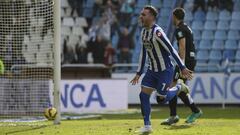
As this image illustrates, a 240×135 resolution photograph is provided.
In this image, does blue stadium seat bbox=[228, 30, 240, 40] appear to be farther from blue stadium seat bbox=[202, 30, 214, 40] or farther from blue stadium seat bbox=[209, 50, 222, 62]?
blue stadium seat bbox=[209, 50, 222, 62]

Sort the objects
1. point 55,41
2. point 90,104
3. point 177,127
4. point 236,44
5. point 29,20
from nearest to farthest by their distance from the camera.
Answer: point 177,127 → point 55,41 → point 29,20 → point 90,104 → point 236,44

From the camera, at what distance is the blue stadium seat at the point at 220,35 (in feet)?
75.3

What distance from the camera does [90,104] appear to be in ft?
58.7

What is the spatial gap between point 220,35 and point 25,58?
8.82m

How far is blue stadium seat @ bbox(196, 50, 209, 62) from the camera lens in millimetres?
22312

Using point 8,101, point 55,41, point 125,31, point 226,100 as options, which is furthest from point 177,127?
point 125,31

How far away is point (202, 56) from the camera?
22422mm

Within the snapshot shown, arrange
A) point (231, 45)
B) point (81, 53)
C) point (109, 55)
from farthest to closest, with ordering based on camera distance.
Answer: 1. point (231, 45)
2. point (81, 53)
3. point (109, 55)

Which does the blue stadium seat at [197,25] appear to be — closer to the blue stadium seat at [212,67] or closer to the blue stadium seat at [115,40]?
the blue stadium seat at [212,67]

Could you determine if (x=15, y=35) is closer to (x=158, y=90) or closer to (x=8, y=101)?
(x=8, y=101)

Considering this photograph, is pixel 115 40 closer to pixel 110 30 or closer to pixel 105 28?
pixel 110 30

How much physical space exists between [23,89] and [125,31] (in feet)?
23.8

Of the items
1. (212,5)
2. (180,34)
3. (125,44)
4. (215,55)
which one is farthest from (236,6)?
(180,34)

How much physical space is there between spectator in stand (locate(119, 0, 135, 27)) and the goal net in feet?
19.9
